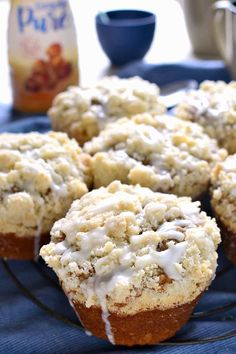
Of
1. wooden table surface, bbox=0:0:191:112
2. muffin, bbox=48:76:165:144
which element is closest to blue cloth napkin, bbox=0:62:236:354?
muffin, bbox=48:76:165:144

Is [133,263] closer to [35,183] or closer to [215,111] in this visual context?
[35,183]

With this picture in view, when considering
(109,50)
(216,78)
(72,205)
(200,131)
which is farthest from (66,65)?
(72,205)

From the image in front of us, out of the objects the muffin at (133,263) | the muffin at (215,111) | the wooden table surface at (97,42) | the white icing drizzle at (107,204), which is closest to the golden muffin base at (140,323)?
the muffin at (133,263)

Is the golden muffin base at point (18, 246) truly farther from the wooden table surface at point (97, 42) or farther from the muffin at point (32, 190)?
the wooden table surface at point (97, 42)

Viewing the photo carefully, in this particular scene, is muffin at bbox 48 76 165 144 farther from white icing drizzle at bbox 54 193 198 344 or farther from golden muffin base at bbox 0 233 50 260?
white icing drizzle at bbox 54 193 198 344

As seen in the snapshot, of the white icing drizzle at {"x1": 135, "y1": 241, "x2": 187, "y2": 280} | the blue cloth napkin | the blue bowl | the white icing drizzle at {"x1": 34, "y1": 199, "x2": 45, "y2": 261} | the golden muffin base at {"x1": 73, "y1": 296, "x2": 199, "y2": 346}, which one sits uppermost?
the blue bowl

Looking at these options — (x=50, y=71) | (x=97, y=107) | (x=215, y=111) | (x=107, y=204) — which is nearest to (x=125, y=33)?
(x=50, y=71)

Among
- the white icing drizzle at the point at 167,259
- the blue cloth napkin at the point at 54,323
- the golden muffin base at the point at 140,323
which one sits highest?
the white icing drizzle at the point at 167,259
